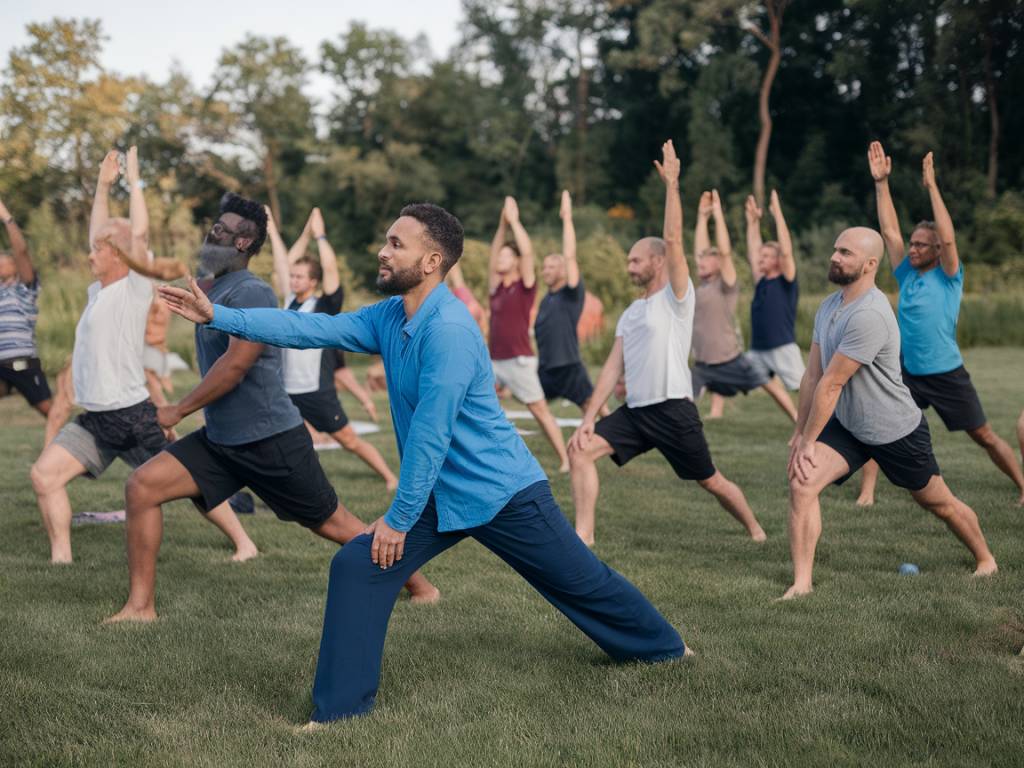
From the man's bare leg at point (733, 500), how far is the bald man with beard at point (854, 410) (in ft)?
4.11

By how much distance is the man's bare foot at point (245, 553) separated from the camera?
6965 millimetres

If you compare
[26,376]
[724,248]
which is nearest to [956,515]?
[724,248]

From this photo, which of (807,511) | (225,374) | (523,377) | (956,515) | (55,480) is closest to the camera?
(225,374)

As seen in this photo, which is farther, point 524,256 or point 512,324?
point 512,324

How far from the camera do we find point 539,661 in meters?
4.95

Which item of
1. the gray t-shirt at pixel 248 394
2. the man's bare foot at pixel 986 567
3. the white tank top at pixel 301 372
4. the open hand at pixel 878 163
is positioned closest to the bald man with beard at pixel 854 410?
the man's bare foot at pixel 986 567

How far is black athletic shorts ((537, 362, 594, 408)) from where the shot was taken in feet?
36.1

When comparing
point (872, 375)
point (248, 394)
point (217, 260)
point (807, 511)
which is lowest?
point (807, 511)

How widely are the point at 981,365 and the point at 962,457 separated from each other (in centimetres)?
955

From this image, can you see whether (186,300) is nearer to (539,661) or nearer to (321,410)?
(539,661)

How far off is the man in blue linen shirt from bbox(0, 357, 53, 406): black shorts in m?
6.57

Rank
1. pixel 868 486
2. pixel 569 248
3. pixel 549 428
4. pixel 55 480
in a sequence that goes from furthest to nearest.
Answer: pixel 549 428 < pixel 569 248 < pixel 868 486 < pixel 55 480

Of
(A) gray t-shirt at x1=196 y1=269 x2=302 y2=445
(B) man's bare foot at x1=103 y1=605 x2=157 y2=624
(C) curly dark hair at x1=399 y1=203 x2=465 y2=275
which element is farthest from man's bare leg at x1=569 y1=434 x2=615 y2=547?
(C) curly dark hair at x1=399 y1=203 x2=465 y2=275

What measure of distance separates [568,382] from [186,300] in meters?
7.21
